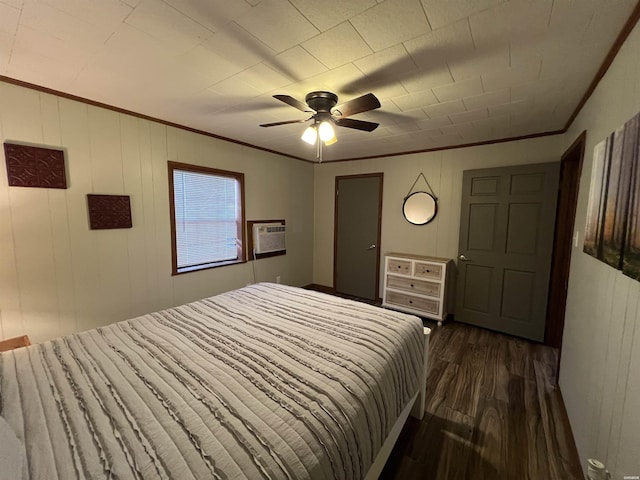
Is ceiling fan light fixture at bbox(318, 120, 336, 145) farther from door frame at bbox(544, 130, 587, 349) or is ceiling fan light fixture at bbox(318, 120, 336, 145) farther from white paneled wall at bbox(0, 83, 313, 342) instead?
door frame at bbox(544, 130, 587, 349)

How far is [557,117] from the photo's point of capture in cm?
236

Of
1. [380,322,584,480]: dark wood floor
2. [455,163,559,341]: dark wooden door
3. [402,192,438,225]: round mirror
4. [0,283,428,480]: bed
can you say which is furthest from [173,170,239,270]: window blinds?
[455,163,559,341]: dark wooden door

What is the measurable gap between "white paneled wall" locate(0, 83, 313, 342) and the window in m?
0.10

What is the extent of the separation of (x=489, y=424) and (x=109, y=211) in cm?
345

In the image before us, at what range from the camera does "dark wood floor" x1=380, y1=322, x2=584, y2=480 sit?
1.51 meters

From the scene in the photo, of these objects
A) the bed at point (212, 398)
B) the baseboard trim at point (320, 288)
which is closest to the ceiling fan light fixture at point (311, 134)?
the bed at point (212, 398)

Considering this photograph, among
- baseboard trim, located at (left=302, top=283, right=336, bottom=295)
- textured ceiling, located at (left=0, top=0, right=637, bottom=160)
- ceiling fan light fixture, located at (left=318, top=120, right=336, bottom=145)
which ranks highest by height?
textured ceiling, located at (left=0, top=0, right=637, bottom=160)

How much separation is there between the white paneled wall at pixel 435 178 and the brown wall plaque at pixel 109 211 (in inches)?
113

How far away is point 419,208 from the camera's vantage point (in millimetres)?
3684

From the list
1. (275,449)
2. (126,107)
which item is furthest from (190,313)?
(126,107)

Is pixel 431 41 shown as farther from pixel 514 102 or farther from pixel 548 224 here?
pixel 548 224

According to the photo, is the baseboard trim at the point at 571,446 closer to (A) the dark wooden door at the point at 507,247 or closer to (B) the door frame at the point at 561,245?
(B) the door frame at the point at 561,245

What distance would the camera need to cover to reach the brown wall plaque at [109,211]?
225 cm

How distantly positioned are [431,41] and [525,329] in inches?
123
